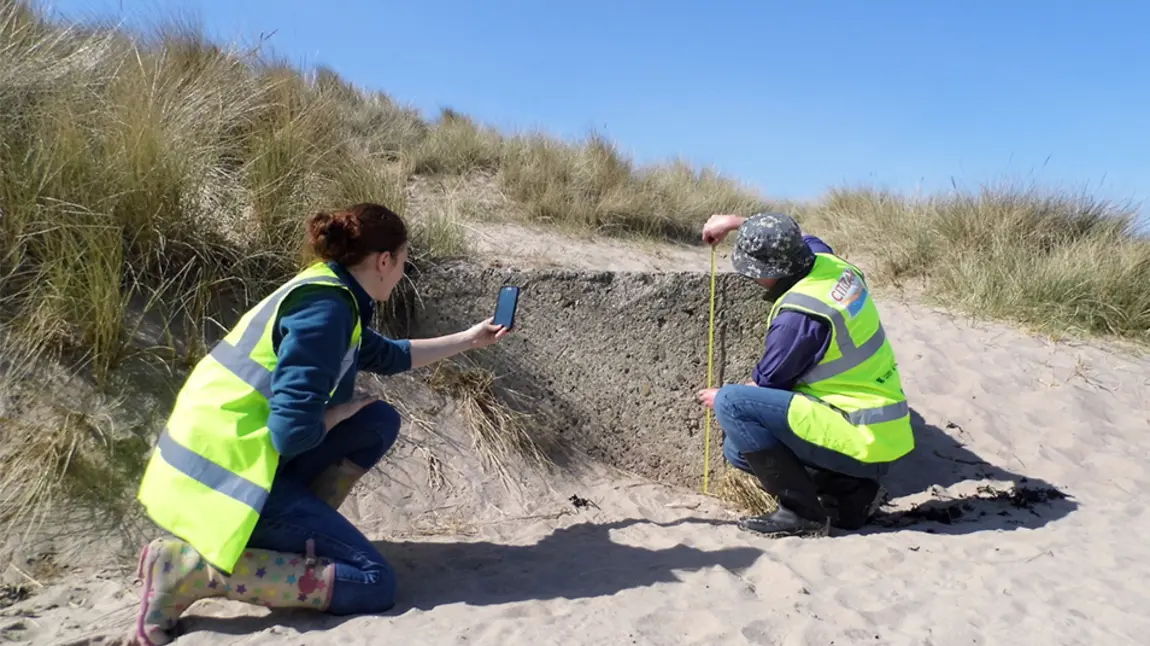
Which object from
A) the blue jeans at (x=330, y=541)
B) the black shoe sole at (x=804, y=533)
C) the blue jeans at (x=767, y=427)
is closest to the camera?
the blue jeans at (x=330, y=541)

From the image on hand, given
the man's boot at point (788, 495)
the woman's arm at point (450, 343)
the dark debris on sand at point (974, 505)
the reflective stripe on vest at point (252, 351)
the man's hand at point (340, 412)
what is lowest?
the dark debris on sand at point (974, 505)

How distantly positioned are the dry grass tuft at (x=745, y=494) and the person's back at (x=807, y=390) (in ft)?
1.22

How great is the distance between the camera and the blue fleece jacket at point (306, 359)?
86.5 inches

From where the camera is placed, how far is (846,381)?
3.12 meters

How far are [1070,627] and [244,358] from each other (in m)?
2.52

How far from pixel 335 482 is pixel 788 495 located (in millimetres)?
1678

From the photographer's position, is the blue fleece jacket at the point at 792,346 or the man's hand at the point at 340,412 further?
the blue fleece jacket at the point at 792,346

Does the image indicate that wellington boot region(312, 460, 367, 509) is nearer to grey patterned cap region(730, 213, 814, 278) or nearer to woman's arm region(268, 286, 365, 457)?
woman's arm region(268, 286, 365, 457)

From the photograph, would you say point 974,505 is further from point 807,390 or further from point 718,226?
point 718,226

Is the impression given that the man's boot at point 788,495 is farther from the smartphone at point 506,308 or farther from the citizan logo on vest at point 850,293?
the smartphone at point 506,308

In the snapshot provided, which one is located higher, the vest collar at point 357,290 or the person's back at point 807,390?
the vest collar at point 357,290

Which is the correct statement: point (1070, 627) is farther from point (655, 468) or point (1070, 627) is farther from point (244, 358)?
point (244, 358)

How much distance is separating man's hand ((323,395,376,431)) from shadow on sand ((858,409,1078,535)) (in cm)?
206

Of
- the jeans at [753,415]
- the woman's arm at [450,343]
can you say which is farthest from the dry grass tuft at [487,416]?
the jeans at [753,415]
